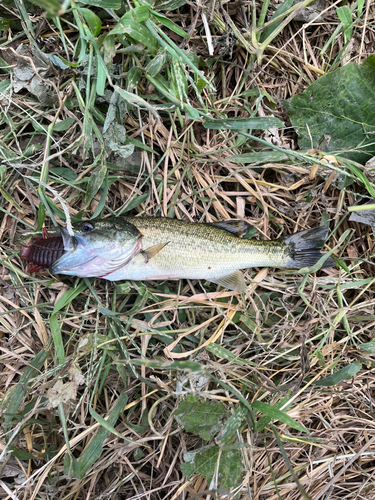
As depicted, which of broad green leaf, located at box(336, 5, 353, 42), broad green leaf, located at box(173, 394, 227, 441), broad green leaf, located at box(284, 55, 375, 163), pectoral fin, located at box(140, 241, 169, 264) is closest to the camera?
broad green leaf, located at box(173, 394, 227, 441)

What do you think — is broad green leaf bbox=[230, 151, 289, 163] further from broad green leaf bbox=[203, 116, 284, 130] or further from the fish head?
the fish head

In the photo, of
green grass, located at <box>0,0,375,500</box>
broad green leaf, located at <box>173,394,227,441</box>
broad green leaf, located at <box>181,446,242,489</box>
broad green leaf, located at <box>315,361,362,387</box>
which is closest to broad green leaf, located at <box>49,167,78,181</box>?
green grass, located at <box>0,0,375,500</box>

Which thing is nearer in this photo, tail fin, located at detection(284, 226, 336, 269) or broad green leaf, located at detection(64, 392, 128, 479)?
broad green leaf, located at detection(64, 392, 128, 479)

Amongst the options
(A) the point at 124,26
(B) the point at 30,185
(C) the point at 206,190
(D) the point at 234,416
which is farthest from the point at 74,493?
(A) the point at 124,26

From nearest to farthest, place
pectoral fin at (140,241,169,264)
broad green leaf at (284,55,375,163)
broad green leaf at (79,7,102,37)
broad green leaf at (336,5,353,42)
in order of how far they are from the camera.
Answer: broad green leaf at (79,7,102,37)
pectoral fin at (140,241,169,264)
broad green leaf at (336,5,353,42)
broad green leaf at (284,55,375,163)

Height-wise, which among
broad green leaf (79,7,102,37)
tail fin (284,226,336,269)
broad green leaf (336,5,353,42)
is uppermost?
broad green leaf (336,5,353,42)

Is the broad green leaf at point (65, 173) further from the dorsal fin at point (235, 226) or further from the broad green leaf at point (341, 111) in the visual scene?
the broad green leaf at point (341, 111)

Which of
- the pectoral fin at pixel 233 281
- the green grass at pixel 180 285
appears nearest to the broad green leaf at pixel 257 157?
the green grass at pixel 180 285

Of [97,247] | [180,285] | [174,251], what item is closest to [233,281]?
[180,285]
